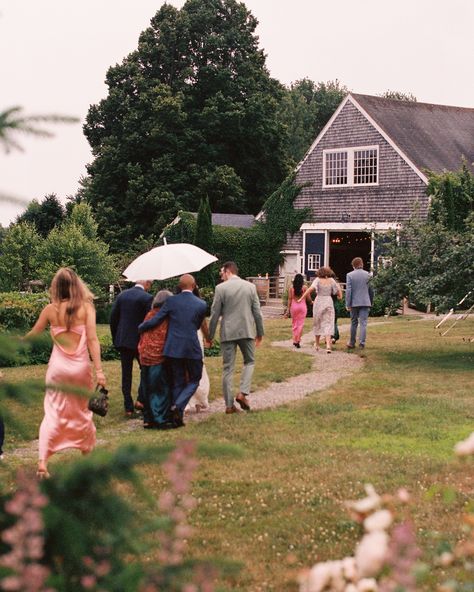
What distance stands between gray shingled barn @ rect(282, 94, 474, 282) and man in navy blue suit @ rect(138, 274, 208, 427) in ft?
78.9

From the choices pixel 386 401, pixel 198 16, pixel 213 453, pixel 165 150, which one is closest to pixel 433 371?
pixel 386 401

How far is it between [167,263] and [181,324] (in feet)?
5.23

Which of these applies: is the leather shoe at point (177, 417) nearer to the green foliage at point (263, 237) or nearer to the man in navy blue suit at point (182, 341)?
the man in navy blue suit at point (182, 341)

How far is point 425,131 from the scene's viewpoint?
37.3 meters

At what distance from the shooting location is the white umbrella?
12.3m

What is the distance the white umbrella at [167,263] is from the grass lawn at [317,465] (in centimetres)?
203

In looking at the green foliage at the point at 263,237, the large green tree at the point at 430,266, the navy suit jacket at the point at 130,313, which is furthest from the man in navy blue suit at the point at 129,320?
the green foliage at the point at 263,237

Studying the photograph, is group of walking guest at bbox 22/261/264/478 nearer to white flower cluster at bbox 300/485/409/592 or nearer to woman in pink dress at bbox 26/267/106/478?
woman in pink dress at bbox 26/267/106/478

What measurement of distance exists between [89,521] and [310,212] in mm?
37333

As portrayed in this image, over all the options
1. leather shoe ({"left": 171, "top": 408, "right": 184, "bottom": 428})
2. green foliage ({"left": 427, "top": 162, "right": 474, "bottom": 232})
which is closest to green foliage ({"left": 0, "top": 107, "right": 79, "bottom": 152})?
leather shoe ({"left": 171, "top": 408, "right": 184, "bottom": 428})

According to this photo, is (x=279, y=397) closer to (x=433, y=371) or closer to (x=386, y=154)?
(x=433, y=371)

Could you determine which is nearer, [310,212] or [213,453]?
[213,453]

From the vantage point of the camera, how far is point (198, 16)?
49.4m

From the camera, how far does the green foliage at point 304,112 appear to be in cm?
7062
